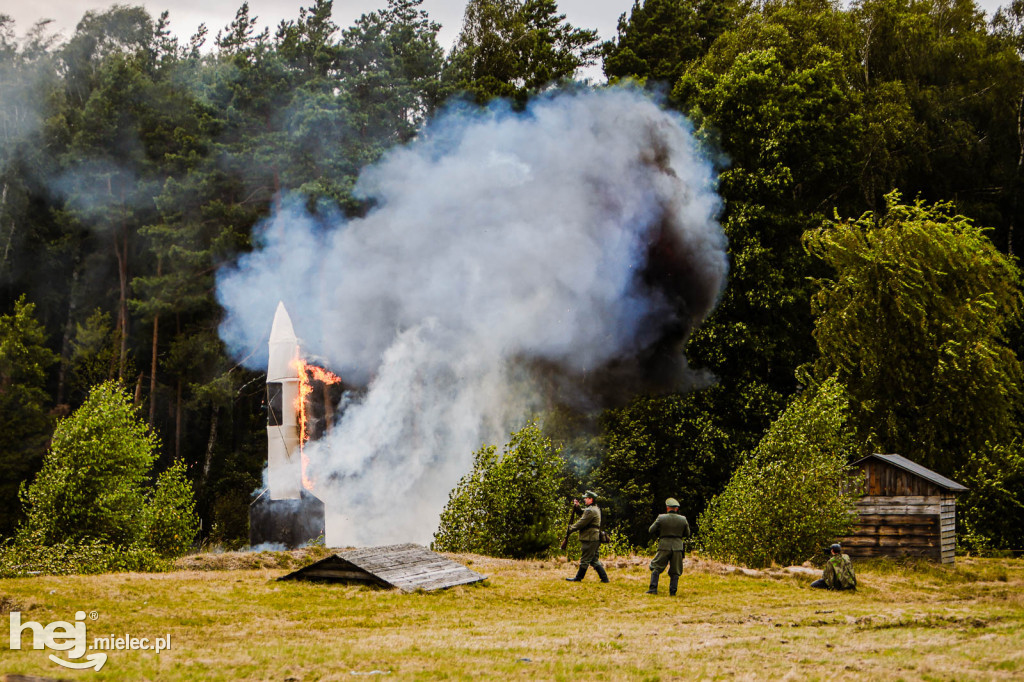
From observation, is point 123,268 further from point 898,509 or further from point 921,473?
point 921,473

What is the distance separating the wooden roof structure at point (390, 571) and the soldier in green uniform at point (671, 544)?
3.63 m

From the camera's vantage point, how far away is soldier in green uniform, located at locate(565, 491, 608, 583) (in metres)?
21.5

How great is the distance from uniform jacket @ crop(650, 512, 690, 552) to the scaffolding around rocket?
17.2 meters

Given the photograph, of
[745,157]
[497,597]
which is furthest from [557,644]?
[745,157]

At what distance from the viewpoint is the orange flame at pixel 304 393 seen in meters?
35.1

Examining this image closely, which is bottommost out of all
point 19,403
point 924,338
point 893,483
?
point 893,483

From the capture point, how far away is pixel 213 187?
174 feet

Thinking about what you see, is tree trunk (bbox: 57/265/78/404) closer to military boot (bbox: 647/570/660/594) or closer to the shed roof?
the shed roof

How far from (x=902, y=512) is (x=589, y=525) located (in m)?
12.2

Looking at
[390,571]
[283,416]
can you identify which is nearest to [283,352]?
[283,416]

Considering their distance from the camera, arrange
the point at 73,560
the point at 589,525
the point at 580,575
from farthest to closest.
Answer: the point at 73,560
the point at 580,575
the point at 589,525

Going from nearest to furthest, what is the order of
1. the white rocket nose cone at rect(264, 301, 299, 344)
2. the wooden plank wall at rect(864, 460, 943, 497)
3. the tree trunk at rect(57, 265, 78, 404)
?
the wooden plank wall at rect(864, 460, 943, 497) < the white rocket nose cone at rect(264, 301, 299, 344) < the tree trunk at rect(57, 265, 78, 404)
